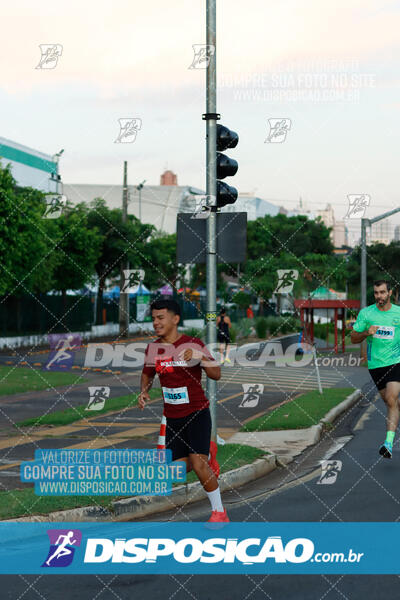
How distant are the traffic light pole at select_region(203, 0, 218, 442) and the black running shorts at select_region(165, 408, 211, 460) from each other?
7.44 ft

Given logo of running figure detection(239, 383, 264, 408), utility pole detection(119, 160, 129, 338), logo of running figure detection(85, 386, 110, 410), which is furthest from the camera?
utility pole detection(119, 160, 129, 338)

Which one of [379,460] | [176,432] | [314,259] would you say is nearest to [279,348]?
[314,259]

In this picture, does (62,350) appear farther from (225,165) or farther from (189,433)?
(189,433)

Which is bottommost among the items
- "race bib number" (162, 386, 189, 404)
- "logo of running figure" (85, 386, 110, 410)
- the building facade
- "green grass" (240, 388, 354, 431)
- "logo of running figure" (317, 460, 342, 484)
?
"logo of running figure" (85, 386, 110, 410)

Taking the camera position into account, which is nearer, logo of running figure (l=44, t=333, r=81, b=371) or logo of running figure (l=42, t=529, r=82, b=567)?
logo of running figure (l=42, t=529, r=82, b=567)

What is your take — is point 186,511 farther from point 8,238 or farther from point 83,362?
point 8,238

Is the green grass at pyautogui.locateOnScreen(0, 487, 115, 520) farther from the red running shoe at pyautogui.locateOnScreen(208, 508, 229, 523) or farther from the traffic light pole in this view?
the traffic light pole

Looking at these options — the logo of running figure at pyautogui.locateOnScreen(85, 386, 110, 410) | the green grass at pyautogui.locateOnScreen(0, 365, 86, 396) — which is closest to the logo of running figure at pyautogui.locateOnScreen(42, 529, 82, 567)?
the logo of running figure at pyautogui.locateOnScreen(85, 386, 110, 410)

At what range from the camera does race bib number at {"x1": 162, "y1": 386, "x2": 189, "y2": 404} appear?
6.50m

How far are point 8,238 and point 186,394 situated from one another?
24378 mm

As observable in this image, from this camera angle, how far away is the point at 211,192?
9141 millimetres

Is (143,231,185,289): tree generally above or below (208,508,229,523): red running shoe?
above

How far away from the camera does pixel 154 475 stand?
8.16 metres

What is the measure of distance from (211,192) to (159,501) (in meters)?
3.36
